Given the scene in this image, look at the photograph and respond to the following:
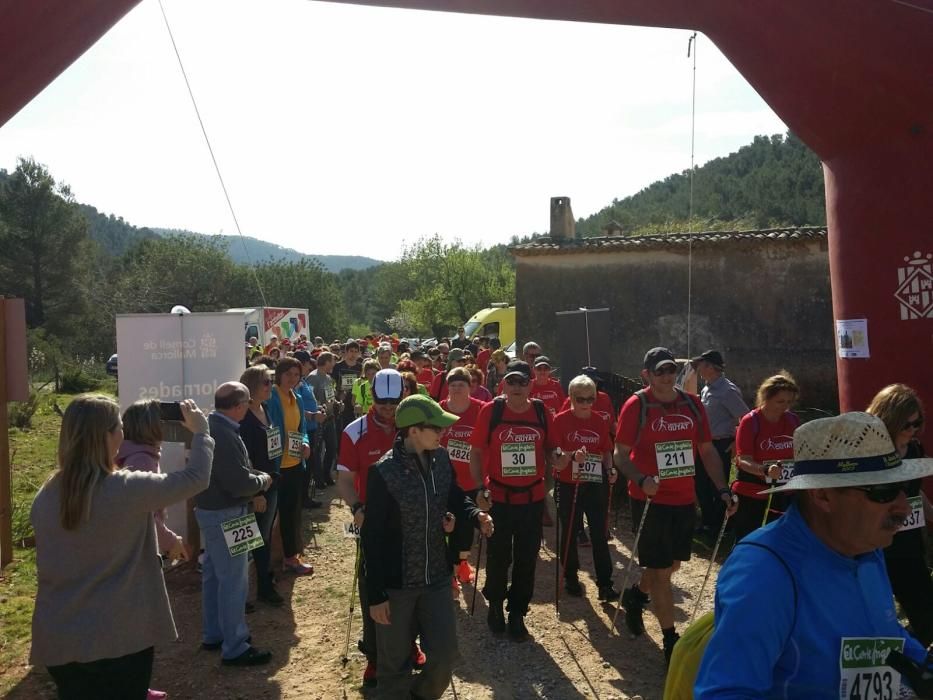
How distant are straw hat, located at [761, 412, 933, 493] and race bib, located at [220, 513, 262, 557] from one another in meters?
4.12

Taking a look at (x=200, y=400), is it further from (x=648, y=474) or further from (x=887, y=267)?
(x=887, y=267)

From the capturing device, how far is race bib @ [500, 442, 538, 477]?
18.7 ft

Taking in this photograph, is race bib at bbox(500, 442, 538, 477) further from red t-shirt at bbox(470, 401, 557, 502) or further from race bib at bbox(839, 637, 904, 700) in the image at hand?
race bib at bbox(839, 637, 904, 700)

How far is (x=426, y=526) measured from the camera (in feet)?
13.1

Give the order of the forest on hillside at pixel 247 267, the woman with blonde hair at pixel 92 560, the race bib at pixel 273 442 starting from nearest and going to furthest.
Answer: the woman with blonde hair at pixel 92 560 < the race bib at pixel 273 442 < the forest on hillside at pixel 247 267

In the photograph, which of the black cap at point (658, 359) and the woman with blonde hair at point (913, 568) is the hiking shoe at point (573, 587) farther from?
the woman with blonde hair at point (913, 568)

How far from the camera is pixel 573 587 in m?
6.80

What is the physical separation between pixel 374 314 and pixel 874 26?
92.1 metres

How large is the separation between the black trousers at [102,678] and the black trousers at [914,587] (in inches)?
169

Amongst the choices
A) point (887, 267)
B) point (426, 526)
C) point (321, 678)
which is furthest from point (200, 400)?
point (887, 267)

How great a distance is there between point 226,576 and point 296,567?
2.37 metres

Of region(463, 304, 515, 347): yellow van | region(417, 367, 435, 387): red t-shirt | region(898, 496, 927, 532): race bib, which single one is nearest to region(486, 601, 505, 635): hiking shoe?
region(898, 496, 927, 532): race bib

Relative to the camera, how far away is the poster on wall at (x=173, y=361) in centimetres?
748

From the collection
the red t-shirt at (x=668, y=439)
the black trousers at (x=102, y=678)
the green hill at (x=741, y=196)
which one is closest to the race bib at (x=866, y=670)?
the black trousers at (x=102, y=678)
